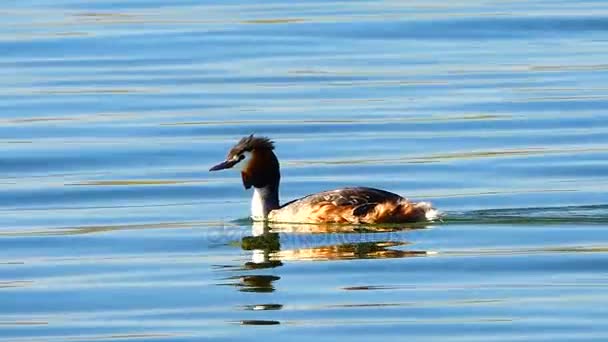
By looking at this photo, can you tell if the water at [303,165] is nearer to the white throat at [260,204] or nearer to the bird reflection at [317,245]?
the bird reflection at [317,245]

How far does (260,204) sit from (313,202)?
0.60m

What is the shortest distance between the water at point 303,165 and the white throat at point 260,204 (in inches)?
7.2

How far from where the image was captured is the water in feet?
35.8

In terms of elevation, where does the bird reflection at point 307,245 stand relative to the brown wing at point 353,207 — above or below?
below

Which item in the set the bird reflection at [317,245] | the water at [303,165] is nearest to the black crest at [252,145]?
the water at [303,165]

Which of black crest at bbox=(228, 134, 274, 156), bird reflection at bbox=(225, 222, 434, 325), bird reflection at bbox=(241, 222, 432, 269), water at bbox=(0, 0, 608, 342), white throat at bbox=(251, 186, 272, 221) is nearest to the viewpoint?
water at bbox=(0, 0, 608, 342)

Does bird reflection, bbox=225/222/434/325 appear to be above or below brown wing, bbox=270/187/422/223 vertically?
below

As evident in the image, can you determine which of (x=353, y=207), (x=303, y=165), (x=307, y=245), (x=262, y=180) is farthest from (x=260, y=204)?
(x=303, y=165)

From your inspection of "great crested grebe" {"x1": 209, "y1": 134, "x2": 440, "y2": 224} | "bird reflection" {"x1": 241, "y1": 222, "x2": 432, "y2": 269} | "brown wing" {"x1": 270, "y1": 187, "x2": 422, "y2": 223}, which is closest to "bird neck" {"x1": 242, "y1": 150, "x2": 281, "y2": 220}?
"great crested grebe" {"x1": 209, "y1": 134, "x2": 440, "y2": 224}

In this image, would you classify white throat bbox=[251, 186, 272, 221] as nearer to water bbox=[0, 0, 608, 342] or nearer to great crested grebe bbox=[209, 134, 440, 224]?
great crested grebe bbox=[209, 134, 440, 224]

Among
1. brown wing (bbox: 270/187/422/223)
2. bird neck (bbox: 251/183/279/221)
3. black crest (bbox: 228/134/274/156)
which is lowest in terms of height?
brown wing (bbox: 270/187/422/223)

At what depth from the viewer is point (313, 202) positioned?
14.1 meters

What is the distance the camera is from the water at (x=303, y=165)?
430 inches

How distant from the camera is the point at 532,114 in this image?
19219 mm
